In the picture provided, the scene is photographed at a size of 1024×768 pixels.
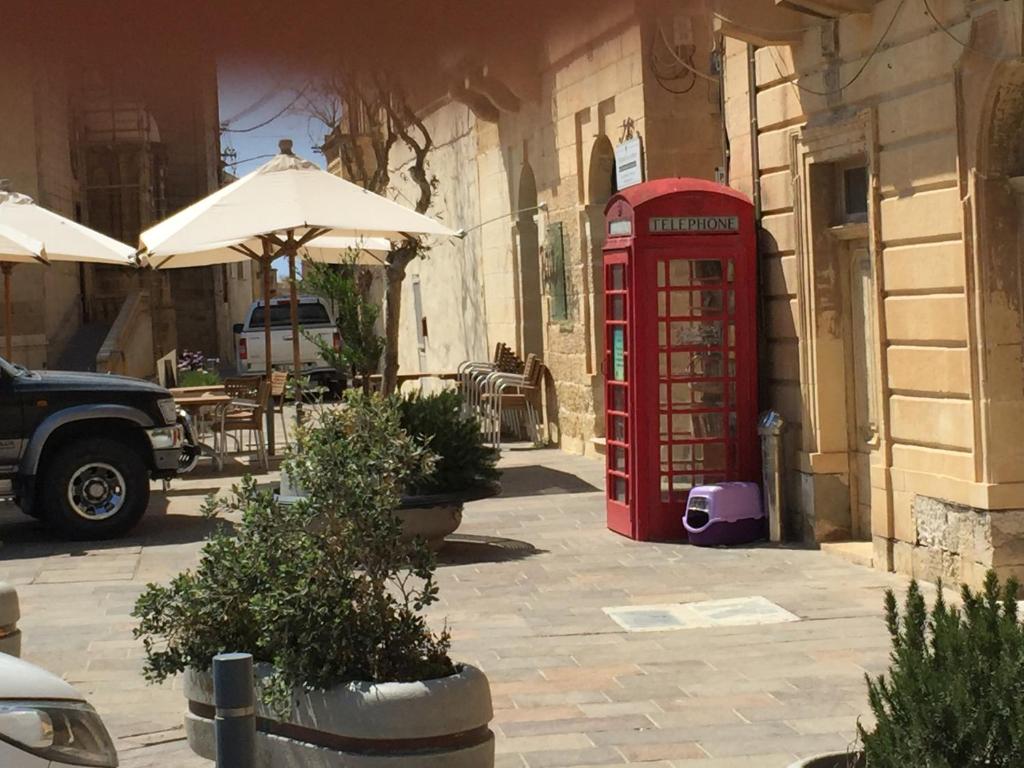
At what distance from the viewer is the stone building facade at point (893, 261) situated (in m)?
8.33

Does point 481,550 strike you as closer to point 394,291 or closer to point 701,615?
point 701,615

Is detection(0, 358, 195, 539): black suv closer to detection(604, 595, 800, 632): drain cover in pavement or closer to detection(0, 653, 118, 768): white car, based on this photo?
detection(604, 595, 800, 632): drain cover in pavement

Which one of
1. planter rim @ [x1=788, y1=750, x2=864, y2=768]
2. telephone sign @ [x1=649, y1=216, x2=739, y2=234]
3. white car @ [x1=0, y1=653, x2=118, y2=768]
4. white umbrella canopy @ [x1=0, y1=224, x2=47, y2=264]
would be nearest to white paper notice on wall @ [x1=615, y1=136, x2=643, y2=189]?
telephone sign @ [x1=649, y1=216, x2=739, y2=234]

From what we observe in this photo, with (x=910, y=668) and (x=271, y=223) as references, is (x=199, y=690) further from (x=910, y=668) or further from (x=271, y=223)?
(x=271, y=223)

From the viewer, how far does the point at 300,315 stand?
1242 inches

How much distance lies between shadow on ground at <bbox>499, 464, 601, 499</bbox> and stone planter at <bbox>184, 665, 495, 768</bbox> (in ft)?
30.0

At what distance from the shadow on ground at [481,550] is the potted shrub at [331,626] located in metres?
5.45

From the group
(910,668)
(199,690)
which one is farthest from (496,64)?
(199,690)

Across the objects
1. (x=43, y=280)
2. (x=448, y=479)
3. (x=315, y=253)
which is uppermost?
(x=43, y=280)

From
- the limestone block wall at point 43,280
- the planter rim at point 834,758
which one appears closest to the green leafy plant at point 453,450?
the planter rim at point 834,758

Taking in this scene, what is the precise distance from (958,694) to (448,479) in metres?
7.99

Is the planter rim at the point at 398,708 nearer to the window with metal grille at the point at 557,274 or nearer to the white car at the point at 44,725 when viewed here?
the white car at the point at 44,725

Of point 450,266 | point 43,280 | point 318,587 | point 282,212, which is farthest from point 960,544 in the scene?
point 43,280

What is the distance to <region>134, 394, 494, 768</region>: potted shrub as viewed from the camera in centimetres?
435
